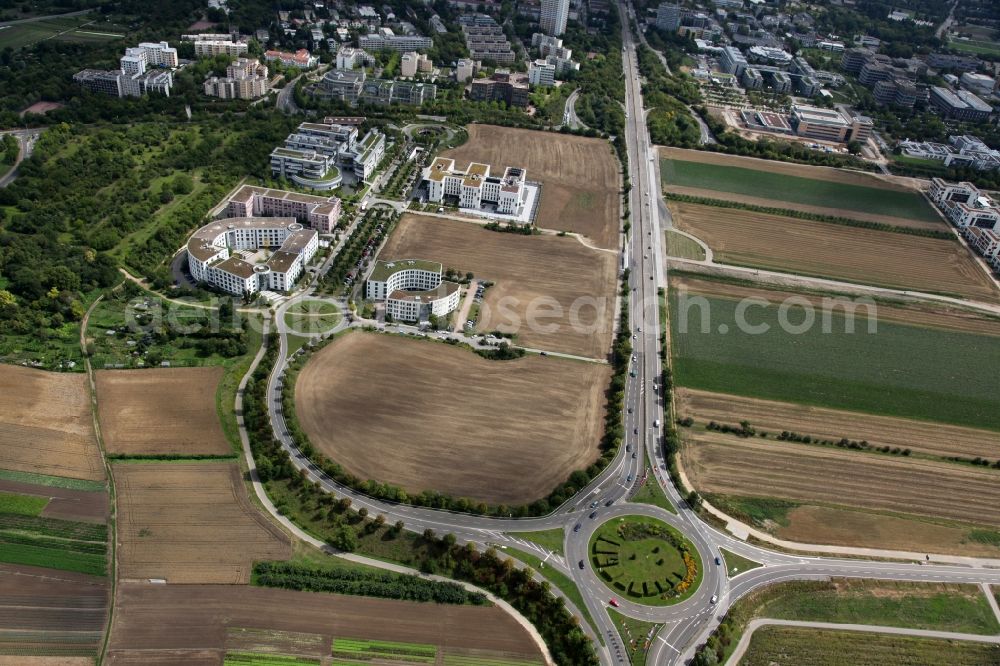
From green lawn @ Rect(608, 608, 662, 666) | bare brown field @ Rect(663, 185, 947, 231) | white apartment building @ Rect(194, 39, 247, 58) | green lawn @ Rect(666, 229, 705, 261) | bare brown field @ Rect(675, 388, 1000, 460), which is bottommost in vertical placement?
green lawn @ Rect(608, 608, 662, 666)

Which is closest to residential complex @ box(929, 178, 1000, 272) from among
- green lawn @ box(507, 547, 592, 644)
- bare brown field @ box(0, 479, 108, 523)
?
green lawn @ box(507, 547, 592, 644)

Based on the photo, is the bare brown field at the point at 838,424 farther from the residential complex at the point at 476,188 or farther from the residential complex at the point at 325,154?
Answer: the residential complex at the point at 325,154

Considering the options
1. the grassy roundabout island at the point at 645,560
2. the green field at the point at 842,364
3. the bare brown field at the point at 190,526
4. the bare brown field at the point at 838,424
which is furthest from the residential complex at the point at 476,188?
the grassy roundabout island at the point at 645,560

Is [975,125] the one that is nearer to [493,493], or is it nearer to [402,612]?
[493,493]

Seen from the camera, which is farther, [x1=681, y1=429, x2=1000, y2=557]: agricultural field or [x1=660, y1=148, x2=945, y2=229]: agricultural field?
[x1=660, y1=148, x2=945, y2=229]: agricultural field

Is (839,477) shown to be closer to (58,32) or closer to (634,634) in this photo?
(634,634)

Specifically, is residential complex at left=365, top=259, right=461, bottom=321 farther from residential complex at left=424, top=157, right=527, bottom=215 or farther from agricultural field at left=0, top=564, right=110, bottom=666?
agricultural field at left=0, top=564, right=110, bottom=666
